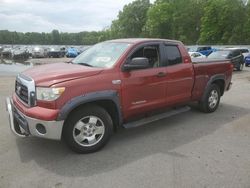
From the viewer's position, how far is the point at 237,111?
7.31 meters

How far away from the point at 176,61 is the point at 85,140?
2621mm

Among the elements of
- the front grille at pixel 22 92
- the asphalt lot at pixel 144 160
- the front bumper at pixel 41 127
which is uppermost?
the front grille at pixel 22 92

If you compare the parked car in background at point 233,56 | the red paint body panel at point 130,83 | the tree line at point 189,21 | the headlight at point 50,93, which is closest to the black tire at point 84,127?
the red paint body panel at point 130,83

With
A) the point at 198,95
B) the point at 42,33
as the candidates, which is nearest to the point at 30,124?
the point at 198,95

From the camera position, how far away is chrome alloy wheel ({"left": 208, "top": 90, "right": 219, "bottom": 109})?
696cm

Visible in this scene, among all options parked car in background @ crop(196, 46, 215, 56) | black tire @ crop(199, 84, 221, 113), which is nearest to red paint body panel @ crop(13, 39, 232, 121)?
black tire @ crop(199, 84, 221, 113)

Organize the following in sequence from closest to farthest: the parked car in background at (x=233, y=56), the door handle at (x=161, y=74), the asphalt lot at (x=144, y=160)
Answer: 1. the asphalt lot at (x=144, y=160)
2. the door handle at (x=161, y=74)
3. the parked car in background at (x=233, y=56)

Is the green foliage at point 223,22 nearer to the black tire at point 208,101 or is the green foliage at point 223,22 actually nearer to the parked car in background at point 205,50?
the parked car in background at point 205,50

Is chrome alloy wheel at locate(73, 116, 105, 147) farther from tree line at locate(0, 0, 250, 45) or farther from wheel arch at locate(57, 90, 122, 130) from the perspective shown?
tree line at locate(0, 0, 250, 45)

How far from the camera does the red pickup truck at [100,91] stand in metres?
4.03

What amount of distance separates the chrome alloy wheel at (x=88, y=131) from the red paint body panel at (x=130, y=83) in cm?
47

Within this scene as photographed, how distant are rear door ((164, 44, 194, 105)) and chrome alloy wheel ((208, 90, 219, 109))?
1.05m

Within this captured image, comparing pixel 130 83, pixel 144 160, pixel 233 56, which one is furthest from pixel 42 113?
pixel 233 56

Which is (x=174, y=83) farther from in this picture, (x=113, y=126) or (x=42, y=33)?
(x=42, y=33)
